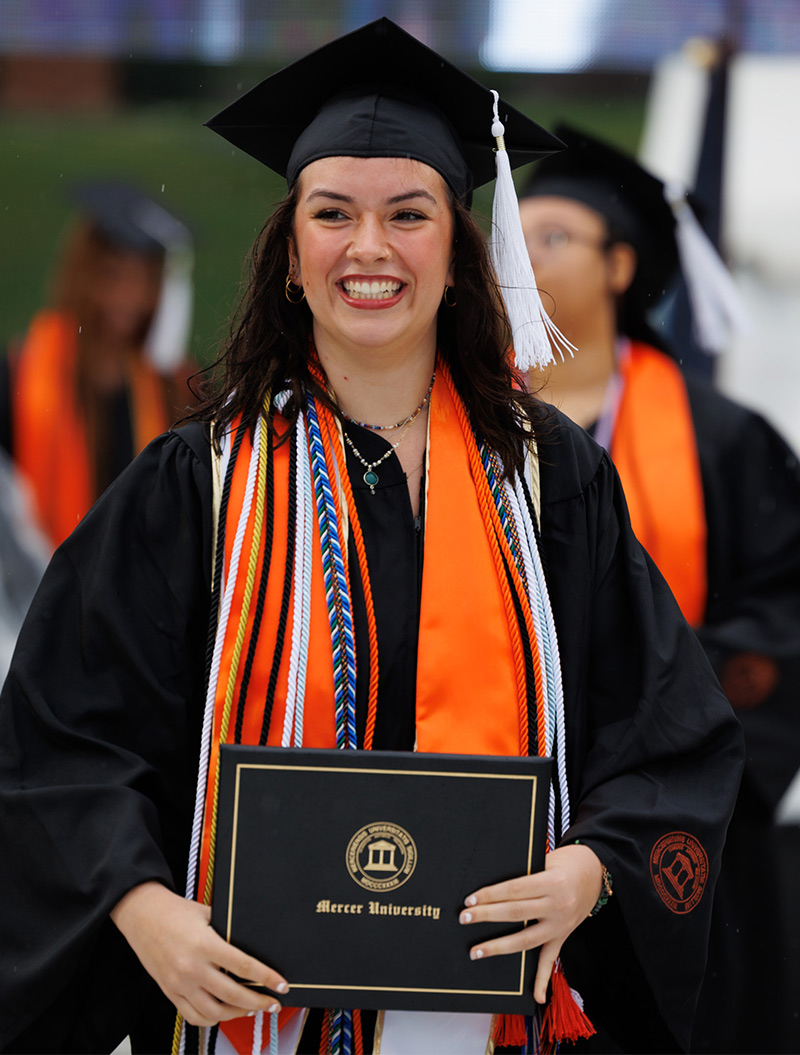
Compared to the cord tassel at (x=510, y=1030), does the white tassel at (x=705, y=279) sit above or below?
above

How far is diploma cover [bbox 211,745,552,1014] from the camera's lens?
148 centimetres

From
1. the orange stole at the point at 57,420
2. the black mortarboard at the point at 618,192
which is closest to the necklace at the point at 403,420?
the black mortarboard at the point at 618,192

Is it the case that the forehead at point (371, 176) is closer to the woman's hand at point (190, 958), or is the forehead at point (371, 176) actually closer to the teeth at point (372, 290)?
the teeth at point (372, 290)

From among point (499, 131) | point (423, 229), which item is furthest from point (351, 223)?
point (499, 131)

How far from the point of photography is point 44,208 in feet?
12.5

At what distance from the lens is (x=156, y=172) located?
3.80 meters

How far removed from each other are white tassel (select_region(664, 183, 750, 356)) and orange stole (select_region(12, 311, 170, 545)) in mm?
1718

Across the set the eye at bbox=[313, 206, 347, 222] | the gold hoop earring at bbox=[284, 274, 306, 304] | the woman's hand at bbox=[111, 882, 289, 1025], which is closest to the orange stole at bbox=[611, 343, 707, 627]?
the gold hoop earring at bbox=[284, 274, 306, 304]

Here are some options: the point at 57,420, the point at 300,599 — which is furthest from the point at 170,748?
the point at 57,420

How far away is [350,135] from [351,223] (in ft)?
0.44

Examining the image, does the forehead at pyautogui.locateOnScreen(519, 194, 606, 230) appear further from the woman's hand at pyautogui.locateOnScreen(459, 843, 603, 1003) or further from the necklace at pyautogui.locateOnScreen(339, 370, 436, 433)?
the woman's hand at pyautogui.locateOnScreen(459, 843, 603, 1003)

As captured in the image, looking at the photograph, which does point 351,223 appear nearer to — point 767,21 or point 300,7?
point 300,7

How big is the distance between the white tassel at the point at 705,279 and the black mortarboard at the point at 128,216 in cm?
156

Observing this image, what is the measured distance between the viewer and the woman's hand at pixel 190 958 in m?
1.48
